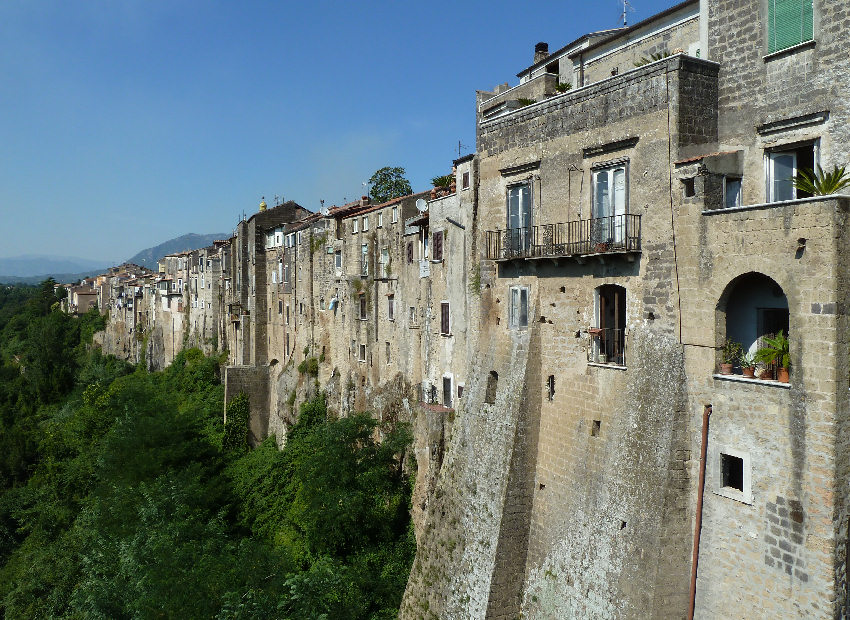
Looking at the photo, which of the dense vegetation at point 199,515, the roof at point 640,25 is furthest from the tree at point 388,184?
the roof at point 640,25

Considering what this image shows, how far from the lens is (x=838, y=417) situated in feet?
33.8

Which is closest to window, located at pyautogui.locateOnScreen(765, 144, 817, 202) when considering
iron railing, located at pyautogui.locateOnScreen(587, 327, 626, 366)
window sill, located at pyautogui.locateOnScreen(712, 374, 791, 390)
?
window sill, located at pyautogui.locateOnScreen(712, 374, 791, 390)

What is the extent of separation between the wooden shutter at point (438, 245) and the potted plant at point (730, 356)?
13.0m

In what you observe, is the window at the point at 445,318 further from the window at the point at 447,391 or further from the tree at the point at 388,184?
the tree at the point at 388,184

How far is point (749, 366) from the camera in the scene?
38.6 feet

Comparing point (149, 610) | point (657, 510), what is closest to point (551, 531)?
point (657, 510)

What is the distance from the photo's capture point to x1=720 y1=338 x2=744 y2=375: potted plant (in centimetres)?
1213

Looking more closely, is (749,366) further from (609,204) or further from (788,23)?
(788,23)

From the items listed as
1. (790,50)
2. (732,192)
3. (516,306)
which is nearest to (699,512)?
(732,192)

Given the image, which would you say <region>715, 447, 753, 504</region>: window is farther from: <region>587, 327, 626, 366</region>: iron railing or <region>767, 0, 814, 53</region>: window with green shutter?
<region>767, 0, 814, 53</region>: window with green shutter

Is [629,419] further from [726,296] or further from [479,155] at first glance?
[479,155]

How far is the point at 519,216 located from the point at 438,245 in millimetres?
6954

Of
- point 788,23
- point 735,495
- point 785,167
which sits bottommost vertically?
point 735,495

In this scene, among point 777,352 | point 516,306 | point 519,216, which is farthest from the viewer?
point 516,306
